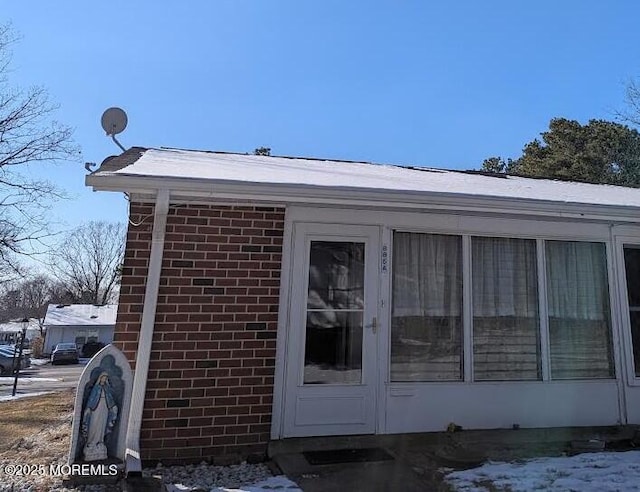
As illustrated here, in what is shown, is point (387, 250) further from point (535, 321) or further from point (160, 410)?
point (160, 410)

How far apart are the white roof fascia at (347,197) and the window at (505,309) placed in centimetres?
56

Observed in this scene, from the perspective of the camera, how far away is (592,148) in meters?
20.8

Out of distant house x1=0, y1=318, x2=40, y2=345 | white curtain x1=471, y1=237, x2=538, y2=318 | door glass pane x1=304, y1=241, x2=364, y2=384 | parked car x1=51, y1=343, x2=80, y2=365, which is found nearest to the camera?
door glass pane x1=304, y1=241, x2=364, y2=384

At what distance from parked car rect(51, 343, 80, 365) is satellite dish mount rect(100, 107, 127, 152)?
3722 cm

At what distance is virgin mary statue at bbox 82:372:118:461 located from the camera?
3.45 meters

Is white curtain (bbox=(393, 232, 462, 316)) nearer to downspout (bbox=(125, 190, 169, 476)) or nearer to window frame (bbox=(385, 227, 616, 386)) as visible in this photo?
window frame (bbox=(385, 227, 616, 386))

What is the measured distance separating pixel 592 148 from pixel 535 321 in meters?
19.5

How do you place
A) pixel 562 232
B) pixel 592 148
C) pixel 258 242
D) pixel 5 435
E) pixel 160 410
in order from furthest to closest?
1. pixel 592 148
2. pixel 5 435
3. pixel 562 232
4. pixel 258 242
5. pixel 160 410

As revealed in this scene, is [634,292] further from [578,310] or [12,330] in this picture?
[12,330]

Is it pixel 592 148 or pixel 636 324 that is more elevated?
pixel 592 148

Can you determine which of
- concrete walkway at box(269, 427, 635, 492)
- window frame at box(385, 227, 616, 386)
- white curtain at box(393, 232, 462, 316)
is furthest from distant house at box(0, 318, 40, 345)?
window frame at box(385, 227, 616, 386)

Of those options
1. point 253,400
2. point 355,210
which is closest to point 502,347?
point 355,210

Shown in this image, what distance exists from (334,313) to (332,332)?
0.18 m

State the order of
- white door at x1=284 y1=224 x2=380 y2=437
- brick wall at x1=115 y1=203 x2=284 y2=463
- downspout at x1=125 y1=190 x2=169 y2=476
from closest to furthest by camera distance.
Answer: downspout at x1=125 y1=190 x2=169 y2=476 → brick wall at x1=115 y1=203 x2=284 y2=463 → white door at x1=284 y1=224 x2=380 y2=437
